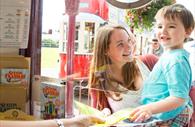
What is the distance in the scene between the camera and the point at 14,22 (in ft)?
3.58

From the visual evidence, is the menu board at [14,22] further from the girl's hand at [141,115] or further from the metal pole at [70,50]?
the girl's hand at [141,115]

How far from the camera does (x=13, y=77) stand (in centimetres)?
108

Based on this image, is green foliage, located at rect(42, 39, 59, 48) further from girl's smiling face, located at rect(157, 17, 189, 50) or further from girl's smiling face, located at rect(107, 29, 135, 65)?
girl's smiling face, located at rect(157, 17, 189, 50)

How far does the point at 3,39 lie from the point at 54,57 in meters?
0.20

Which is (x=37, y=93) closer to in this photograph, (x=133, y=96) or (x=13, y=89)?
(x=13, y=89)

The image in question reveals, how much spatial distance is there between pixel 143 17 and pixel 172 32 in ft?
0.39

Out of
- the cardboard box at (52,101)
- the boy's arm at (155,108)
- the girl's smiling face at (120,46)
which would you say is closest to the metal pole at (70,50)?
the cardboard box at (52,101)

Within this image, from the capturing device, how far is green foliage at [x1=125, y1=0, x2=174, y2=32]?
105 cm

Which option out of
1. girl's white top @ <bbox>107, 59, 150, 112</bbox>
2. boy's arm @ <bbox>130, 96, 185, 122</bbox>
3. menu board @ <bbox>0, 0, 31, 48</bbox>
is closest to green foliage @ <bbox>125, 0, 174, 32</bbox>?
girl's white top @ <bbox>107, 59, 150, 112</bbox>

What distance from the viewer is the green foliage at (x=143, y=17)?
41.3 inches

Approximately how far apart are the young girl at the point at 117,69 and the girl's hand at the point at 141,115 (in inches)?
1.6

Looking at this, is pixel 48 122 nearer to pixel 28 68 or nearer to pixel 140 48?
pixel 28 68

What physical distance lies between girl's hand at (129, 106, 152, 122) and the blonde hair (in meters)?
0.09

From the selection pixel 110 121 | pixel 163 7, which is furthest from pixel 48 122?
pixel 163 7
